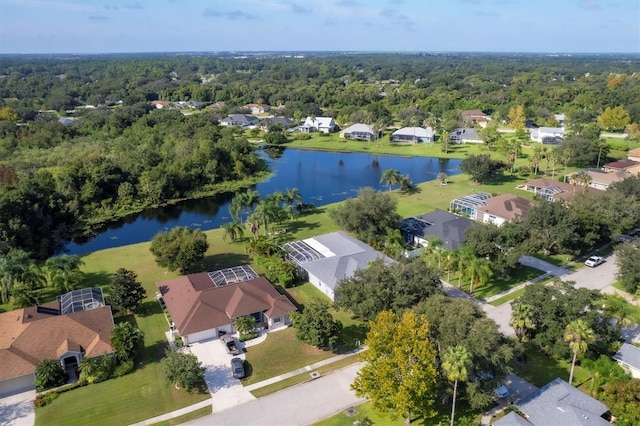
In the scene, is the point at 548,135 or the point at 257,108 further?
the point at 257,108

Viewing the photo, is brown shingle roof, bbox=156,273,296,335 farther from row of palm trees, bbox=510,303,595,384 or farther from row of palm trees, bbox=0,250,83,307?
row of palm trees, bbox=510,303,595,384

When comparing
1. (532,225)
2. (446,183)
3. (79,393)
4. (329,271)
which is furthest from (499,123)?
(79,393)

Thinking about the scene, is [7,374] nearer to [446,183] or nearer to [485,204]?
[485,204]

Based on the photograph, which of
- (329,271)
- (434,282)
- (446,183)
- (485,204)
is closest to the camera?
(434,282)

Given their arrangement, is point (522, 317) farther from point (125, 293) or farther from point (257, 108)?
point (257, 108)

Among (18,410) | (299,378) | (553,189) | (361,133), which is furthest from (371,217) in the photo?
(361,133)

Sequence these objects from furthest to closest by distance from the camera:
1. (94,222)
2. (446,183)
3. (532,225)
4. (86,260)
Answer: (446,183), (94,222), (86,260), (532,225)
